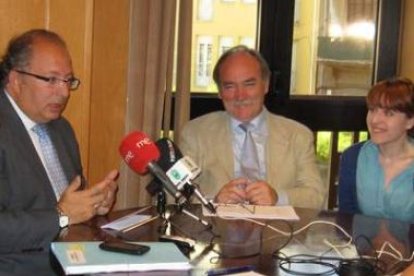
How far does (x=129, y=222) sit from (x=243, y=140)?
81 cm

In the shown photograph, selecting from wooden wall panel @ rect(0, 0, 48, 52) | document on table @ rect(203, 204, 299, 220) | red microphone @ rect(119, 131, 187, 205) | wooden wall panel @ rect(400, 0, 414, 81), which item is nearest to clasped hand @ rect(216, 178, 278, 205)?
document on table @ rect(203, 204, 299, 220)

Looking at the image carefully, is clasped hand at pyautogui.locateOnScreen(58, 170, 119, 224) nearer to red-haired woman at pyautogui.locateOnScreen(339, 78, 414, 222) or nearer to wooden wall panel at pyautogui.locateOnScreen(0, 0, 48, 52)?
wooden wall panel at pyautogui.locateOnScreen(0, 0, 48, 52)

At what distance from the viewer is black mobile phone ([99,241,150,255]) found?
63.4 inches

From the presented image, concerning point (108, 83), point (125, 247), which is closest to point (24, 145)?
point (125, 247)

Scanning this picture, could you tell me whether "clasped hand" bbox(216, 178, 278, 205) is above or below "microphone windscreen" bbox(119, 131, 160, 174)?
below

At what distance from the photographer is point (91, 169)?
9.89ft

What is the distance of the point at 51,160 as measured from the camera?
226cm

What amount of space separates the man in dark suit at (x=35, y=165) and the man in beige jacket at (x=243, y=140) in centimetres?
58

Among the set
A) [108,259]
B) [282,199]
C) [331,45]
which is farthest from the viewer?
[331,45]

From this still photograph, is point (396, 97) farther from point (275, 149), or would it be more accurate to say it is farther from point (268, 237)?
point (268, 237)

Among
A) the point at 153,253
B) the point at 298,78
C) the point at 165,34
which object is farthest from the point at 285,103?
the point at 153,253

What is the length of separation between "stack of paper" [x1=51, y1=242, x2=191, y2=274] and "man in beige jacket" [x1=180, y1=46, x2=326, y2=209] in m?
0.99

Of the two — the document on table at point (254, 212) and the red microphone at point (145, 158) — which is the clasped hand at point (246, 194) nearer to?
the document on table at point (254, 212)

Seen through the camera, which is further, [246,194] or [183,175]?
[246,194]
